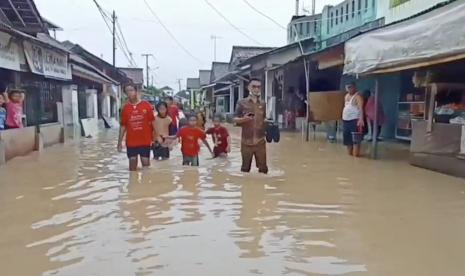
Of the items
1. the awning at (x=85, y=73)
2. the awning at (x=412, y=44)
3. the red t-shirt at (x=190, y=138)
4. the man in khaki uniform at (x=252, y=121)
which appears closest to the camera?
the awning at (x=412, y=44)

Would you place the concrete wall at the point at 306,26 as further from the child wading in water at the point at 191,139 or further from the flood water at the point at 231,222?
the flood water at the point at 231,222

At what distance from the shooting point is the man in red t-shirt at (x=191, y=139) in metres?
9.16

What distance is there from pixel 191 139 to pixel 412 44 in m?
4.20

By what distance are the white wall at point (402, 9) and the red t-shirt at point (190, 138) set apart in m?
7.79

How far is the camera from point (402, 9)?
49.8 feet

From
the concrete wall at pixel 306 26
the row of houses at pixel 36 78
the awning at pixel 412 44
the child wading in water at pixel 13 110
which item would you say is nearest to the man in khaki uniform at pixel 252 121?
the awning at pixel 412 44

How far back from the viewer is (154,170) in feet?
29.0

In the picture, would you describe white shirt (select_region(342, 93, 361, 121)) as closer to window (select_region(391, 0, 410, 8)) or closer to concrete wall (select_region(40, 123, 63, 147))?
window (select_region(391, 0, 410, 8))

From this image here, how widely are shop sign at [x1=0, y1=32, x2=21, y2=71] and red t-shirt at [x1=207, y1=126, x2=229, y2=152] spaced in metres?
5.11

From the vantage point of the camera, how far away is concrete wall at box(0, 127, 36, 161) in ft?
34.5

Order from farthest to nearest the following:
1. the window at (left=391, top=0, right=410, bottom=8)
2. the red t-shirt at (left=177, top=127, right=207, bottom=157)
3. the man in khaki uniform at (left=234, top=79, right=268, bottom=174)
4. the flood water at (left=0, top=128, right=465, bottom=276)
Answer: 1. the window at (left=391, top=0, right=410, bottom=8)
2. the red t-shirt at (left=177, top=127, right=207, bottom=157)
3. the man in khaki uniform at (left=234, top=79, right=268, bottom=174)
4. the flood water at (left=0, top=128, right=465, bottom=276)

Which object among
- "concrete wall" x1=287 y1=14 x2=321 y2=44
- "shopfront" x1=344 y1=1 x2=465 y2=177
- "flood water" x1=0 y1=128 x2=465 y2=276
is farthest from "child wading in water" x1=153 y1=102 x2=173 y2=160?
"concrete wall" x1=287 y1=14 x2=321 y2=44

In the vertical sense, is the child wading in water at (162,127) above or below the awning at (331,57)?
below

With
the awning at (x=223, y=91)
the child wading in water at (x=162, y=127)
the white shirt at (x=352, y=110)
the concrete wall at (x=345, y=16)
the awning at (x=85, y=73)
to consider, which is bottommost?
the child wading in water at (x=162, y=127)
